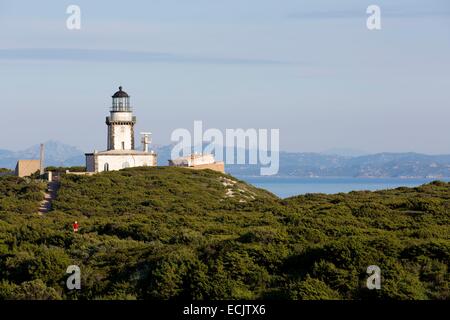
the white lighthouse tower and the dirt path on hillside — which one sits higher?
the white lighthouse tower

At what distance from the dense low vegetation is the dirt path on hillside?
6.01 m

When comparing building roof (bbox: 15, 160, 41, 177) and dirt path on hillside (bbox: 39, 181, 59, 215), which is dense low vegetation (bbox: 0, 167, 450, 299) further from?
building roof (bbox: 15, 160, 41, 177)

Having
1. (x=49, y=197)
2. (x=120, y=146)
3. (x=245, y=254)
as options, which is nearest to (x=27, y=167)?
(x=120, y=146)

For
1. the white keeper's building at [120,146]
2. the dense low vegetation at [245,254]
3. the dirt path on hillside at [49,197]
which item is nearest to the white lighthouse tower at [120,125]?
the white keeper's building at [120,146]

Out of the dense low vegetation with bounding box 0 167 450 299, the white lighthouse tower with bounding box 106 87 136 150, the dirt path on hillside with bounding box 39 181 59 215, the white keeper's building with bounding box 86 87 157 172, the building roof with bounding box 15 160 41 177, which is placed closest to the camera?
the dense low vegetation with bounding box 0 167 450 299

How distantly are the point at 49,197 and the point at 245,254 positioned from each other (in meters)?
25.9

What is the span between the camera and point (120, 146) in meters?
59.7

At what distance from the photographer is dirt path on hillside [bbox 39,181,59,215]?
44.3 metres

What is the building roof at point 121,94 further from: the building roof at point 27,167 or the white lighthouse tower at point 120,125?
the building roof at point 27,167

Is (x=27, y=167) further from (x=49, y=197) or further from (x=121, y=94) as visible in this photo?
(x=49, y=197)

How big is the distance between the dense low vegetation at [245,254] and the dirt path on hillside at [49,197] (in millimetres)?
6013

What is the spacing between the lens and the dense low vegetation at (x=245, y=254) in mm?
20969

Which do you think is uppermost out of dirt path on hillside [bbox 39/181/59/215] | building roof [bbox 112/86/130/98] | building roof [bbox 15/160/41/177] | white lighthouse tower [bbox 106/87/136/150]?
building roof [bbox 112/86/130/98]

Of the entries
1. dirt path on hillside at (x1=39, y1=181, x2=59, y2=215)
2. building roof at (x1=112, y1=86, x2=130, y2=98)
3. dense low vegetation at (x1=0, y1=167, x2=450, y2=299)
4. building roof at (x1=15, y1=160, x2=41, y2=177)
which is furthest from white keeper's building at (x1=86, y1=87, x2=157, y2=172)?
dense low vegetation at (x1=0, y1=167, x2=450, y2=299)
